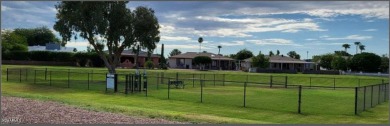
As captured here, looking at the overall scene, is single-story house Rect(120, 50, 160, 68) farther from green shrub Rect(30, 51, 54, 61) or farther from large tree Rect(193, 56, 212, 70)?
green shrub Rect(30, 51, 54, 61)

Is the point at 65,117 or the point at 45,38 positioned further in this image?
the point at 45,38

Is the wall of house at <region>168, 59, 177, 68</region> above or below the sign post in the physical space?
above

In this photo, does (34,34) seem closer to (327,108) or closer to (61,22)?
(61,22)

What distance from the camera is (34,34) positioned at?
435 ft

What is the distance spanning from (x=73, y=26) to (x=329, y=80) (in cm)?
3049

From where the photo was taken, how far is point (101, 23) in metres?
45.7

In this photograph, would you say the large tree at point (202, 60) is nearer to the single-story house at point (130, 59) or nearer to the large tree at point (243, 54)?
the single-story house at point (130, 59)

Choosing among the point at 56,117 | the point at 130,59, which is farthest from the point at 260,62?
the point at 56,117

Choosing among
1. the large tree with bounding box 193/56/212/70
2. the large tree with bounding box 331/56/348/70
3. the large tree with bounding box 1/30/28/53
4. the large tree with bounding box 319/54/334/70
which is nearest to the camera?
the large tree with bounding box 1/30/28/53

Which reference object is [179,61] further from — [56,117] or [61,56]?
[56,117]

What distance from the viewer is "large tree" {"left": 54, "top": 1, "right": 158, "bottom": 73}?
45.7 m

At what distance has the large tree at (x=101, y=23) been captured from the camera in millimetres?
45719

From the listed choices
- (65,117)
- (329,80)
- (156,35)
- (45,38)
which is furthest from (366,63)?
(45,38)

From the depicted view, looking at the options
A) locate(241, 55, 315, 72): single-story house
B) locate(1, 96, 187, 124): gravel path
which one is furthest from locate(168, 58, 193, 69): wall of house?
locate(1, 96, 187, 124): gravel path
